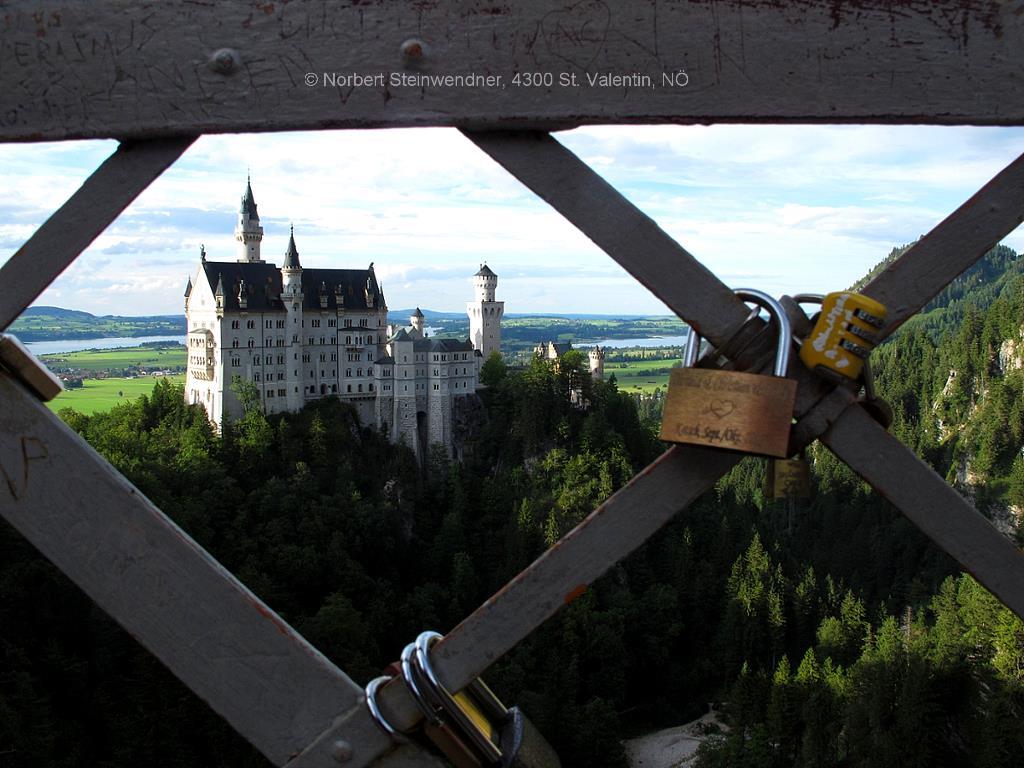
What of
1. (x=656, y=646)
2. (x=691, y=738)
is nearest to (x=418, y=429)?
(x=656, y=646)

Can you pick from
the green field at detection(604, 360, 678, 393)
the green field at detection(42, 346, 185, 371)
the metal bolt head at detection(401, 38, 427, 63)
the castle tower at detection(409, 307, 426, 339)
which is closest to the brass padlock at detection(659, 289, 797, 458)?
the metal bolt head at detection(401, 38, 427, 63)

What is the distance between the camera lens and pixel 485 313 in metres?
58.8

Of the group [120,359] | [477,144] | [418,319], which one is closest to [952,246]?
[477,144]

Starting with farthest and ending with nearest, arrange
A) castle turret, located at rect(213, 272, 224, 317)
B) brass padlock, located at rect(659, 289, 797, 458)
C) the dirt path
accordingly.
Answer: castle turret, located at rect(213, 272, 224, 317)
the dirt path
brass padlock, located at rect(659, 289, 797, 458)

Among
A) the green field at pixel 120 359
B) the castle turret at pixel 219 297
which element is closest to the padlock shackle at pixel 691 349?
the castle turret at pixel 219 297

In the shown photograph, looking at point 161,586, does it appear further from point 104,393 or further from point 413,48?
point 104,393

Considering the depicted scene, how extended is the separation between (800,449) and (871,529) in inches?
2310

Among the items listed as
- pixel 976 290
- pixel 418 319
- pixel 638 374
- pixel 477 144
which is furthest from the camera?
pixel 976 290

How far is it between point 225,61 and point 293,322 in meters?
46.1

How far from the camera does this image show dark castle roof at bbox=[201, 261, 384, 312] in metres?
45.3

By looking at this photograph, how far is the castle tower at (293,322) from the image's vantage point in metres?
46.1

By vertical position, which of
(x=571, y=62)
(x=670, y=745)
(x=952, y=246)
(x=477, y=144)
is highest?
(x=571, y=62)

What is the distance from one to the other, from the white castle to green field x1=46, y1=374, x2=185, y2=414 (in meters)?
6.43

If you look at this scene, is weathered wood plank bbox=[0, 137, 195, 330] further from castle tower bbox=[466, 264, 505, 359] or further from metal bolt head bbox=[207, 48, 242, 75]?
castle tower bbox=[466, 264, 505, 359]
